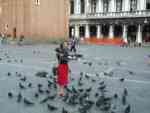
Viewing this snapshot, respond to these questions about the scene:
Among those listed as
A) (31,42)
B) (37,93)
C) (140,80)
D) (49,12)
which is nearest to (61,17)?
(49,12)

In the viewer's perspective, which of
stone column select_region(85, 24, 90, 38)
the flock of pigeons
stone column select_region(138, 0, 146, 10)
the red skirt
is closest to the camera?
the flock of pigeons

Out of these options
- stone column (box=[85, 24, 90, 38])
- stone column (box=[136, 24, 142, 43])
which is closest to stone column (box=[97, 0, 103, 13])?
stone column (box=[85, 24, 90, 38])

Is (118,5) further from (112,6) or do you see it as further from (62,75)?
(62,75)

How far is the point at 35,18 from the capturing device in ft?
182

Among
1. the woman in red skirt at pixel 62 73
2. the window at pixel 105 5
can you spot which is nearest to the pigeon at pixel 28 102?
the woman in red skirt at pixel 62 73

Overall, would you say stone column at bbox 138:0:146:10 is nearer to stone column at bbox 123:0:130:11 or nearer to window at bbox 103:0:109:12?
stone column at bbox 123:0:130:11

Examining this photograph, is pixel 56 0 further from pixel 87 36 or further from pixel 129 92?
pixel 129 92

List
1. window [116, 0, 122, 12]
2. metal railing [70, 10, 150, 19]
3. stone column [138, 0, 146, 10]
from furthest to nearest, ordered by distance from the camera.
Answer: window [116, 0, 122, 12], stone column [138, 0, 146, 10], metal railing [70, 10, 150, 19]

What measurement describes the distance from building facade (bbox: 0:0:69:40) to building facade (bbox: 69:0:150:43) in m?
11.8

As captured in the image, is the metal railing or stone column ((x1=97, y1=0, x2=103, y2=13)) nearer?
the metal railing

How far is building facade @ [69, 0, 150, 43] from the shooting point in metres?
67.6

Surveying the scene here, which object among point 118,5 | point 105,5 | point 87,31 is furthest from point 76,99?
point 105,5

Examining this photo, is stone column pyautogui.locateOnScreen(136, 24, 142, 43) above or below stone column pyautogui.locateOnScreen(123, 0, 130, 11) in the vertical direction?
below

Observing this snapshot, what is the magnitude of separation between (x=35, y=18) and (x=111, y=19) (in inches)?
789
